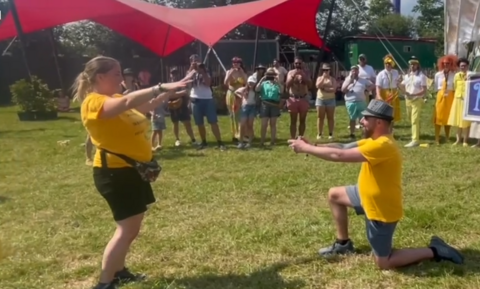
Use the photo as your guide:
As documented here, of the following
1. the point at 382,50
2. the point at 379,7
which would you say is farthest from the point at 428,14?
the point at 382,50

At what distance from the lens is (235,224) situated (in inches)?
226

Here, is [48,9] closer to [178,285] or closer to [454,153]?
[454,153]

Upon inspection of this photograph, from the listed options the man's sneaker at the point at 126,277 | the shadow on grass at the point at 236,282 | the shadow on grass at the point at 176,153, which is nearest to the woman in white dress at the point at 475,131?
the shadow on grass at the point at 176,153

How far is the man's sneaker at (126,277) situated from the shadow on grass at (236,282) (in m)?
0.10

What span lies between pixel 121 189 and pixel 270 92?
713cm

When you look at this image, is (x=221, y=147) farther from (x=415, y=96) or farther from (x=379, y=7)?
(x=379, y=7)

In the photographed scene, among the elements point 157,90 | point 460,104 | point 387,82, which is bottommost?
point 460,104

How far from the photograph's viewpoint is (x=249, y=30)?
37156 mm

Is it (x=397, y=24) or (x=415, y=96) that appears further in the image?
(x=397, y=24)

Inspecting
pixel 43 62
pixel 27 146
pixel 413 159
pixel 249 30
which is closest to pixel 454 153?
pixel 413 159

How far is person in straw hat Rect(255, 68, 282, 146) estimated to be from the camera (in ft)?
36.0

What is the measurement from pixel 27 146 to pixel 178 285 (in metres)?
8.78

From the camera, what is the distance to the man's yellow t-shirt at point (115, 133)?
3957mm

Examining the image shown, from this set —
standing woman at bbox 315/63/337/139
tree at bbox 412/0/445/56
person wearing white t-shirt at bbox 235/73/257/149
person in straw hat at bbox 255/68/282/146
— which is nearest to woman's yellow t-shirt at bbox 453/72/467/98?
standing woman at bbox 315/63/337/139
